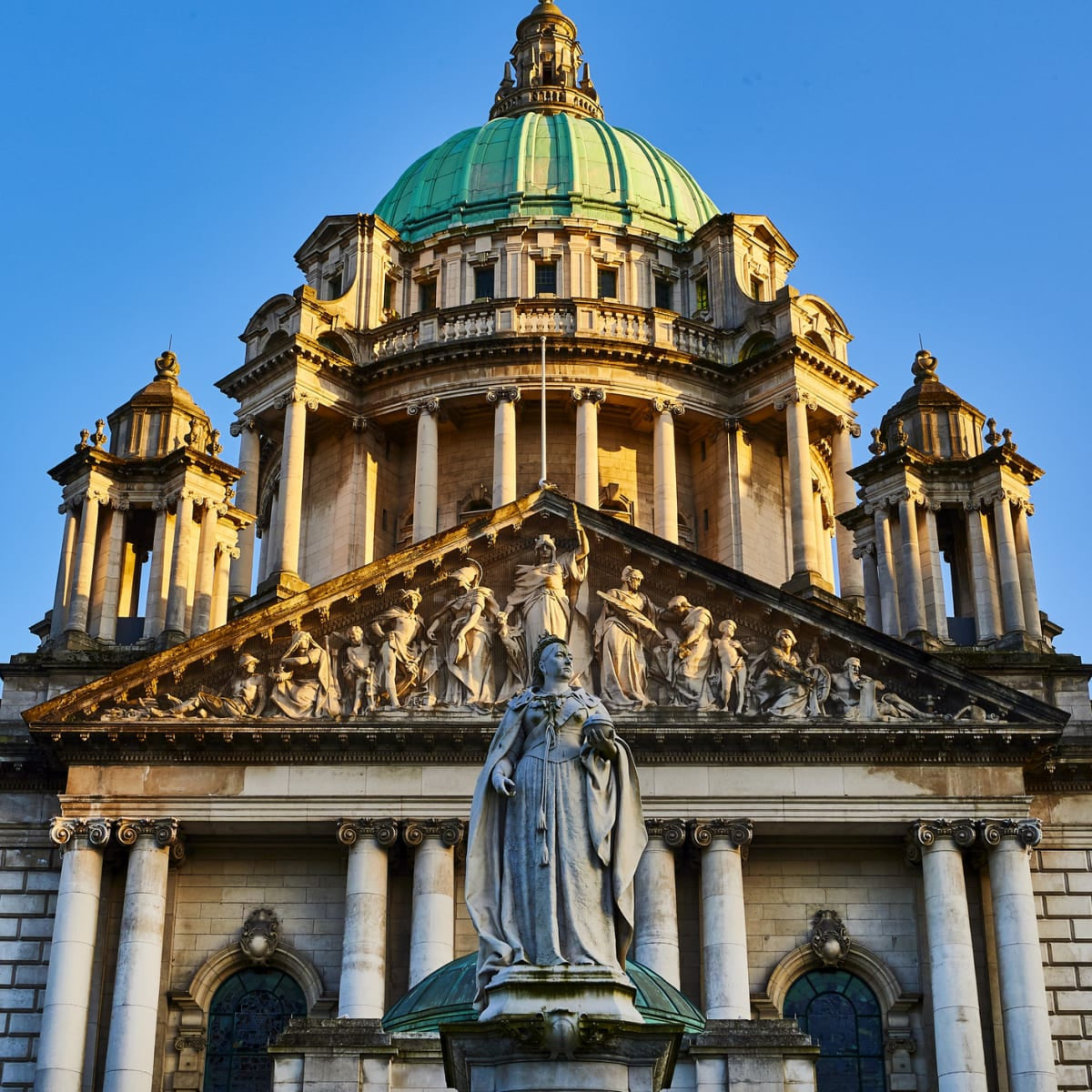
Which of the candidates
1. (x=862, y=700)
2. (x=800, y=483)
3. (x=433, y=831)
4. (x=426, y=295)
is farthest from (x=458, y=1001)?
(x=426, y=295)

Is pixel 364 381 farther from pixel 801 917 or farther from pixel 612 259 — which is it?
pixel 801 917

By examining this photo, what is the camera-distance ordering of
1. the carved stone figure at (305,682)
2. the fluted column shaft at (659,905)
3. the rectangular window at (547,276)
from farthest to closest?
the rectangular window at (547,276) < the carved stone figure at (305,682) < the fluted column shaft at (659,905)

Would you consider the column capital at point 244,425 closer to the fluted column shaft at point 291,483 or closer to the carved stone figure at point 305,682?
the fluted column shaft at point 291,483

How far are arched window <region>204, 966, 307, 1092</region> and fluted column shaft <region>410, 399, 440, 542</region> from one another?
1800cm

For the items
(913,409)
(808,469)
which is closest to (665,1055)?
(913,409)

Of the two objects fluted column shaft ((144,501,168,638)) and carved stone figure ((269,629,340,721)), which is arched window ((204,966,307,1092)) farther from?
fluted column shaft ((144,501,168,638))

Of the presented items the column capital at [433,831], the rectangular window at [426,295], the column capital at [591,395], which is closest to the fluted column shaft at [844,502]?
the column capital at [591,395]

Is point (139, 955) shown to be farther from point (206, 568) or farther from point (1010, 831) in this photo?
point (1010, 831)

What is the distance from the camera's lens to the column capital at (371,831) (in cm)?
3653

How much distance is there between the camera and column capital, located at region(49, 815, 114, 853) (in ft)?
120

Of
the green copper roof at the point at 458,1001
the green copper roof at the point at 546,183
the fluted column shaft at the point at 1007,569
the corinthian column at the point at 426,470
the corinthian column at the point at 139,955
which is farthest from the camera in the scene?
the green copper roof at the point at 546,183

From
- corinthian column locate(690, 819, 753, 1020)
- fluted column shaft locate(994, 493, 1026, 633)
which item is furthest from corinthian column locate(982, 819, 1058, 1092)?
fluted column shaft locate(994, 493, 1026, 633)

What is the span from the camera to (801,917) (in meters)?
37.8

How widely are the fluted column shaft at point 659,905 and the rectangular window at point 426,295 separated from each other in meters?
26.1
